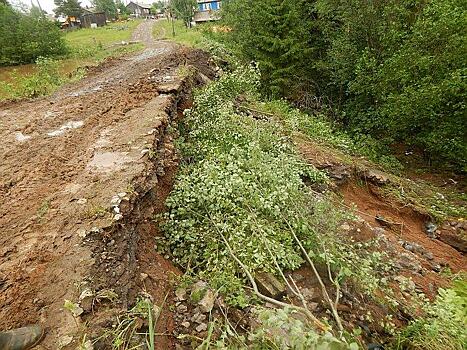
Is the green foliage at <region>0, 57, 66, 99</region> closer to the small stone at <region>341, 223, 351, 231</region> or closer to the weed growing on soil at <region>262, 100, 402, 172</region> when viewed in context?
the weed growing on soil at <region>262, 100, 402, 172</region>

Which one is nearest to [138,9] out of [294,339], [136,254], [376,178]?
[376,178]

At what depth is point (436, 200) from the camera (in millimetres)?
7164

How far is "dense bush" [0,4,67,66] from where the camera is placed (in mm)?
14586

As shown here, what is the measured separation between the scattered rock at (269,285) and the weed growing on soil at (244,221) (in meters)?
0.09

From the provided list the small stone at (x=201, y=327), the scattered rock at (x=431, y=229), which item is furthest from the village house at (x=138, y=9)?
the small stone at (x=201, y=327)

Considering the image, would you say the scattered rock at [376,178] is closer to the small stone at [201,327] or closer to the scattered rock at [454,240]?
the scattered rock at [454,240]

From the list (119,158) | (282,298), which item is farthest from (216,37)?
(282,298)

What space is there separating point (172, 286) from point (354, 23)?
9.88m

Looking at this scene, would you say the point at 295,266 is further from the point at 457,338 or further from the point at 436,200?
the point at 436,200

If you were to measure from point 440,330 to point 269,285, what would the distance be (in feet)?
5.53

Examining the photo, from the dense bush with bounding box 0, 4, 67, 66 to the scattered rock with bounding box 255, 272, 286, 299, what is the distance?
16.3 meters

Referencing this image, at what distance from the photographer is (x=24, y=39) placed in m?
15.1

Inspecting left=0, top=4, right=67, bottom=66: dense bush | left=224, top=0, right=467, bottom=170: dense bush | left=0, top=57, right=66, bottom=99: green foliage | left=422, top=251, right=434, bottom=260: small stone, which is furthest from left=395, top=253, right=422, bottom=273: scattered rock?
left=0, top=4, right=67, bottom=66: dense bush

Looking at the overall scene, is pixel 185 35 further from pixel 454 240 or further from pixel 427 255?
pixel 427 255
